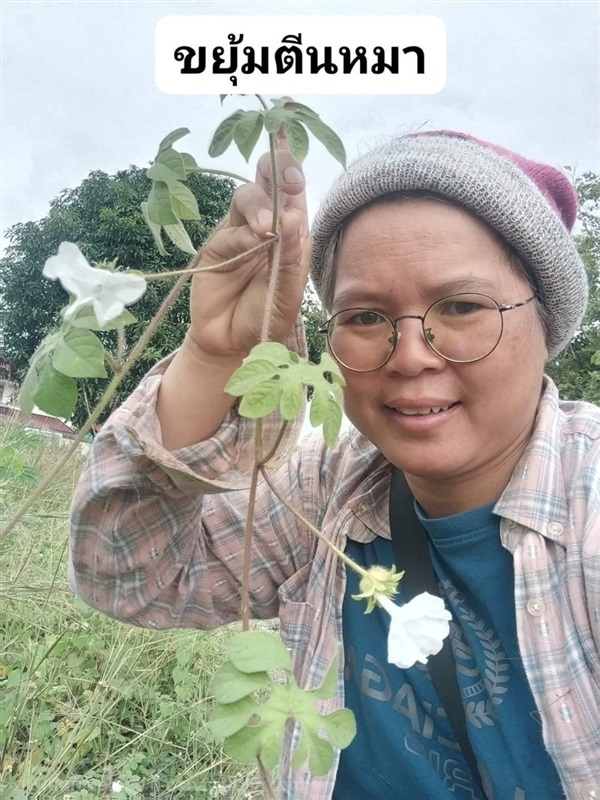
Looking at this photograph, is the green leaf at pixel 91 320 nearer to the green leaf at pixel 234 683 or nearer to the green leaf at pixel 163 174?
the green leaf at pixel 163 174

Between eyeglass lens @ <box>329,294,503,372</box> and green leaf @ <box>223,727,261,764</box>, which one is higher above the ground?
eyeglass lens @ <box>329,294,503,372</box>

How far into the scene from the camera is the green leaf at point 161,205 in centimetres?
69

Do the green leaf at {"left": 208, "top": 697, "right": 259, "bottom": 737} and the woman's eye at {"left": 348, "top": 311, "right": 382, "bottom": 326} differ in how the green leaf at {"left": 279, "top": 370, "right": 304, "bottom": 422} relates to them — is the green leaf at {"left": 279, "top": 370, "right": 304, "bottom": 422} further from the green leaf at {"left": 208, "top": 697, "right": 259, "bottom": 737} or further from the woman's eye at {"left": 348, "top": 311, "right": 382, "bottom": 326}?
the woman's eye at {"left": 348, "top": 311, "right": 382, "bottom": 326}

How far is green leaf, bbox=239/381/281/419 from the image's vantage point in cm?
52

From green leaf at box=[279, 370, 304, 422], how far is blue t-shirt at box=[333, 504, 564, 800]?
2.17ft

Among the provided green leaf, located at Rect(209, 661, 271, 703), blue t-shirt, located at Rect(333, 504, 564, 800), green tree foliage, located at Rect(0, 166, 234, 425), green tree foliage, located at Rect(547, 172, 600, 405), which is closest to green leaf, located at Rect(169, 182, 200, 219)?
green leaf, located at Rect(209, 661, 271, 703)

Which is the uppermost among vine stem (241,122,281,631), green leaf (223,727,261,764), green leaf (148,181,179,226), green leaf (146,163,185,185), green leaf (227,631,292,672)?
green leaf (146,163,185,185)

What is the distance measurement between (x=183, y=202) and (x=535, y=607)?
74 cm

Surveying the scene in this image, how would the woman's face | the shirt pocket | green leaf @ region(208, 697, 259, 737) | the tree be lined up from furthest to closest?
the tree, the shirt pocket, the woman's face, green leaf @ region(208, 697, 259, 737)

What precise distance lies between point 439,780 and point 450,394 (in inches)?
25.1

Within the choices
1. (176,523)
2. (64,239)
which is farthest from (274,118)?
(64,239)

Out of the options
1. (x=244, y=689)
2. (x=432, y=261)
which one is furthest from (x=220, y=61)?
(x=244, y=689)

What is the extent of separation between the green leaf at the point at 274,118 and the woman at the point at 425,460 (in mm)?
176

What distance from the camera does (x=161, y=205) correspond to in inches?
27.4
